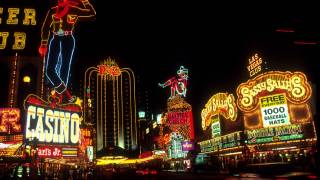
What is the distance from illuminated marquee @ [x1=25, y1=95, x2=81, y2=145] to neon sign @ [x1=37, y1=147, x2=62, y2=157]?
0.51m

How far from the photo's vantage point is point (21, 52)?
38.5 metres

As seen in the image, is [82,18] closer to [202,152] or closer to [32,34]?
[32,34]

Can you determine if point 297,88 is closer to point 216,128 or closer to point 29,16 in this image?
point 216,128

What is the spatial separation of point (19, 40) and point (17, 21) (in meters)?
2.40

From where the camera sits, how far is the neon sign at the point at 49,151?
81.1 ft

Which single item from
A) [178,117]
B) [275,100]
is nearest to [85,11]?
[275,100]

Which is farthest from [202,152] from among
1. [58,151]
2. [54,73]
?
[58,151]

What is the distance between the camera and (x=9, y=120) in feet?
99.0

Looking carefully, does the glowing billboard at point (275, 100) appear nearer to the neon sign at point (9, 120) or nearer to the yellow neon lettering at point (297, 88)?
the yellow neon lettering at point (297, 88)

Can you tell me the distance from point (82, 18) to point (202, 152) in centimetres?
3704

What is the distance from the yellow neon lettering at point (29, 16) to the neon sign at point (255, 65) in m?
26.7

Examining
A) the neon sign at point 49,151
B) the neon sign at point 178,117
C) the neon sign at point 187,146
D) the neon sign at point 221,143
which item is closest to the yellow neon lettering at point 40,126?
the neon sign at point 49,151

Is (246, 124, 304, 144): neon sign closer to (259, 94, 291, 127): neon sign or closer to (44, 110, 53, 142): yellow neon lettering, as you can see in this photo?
(259, 94, 291, 127): neon sign

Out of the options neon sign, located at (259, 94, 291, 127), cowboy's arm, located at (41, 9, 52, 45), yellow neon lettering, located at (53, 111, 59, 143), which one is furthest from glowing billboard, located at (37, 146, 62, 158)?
neon sign, located at (259, 94, 291, 127)
